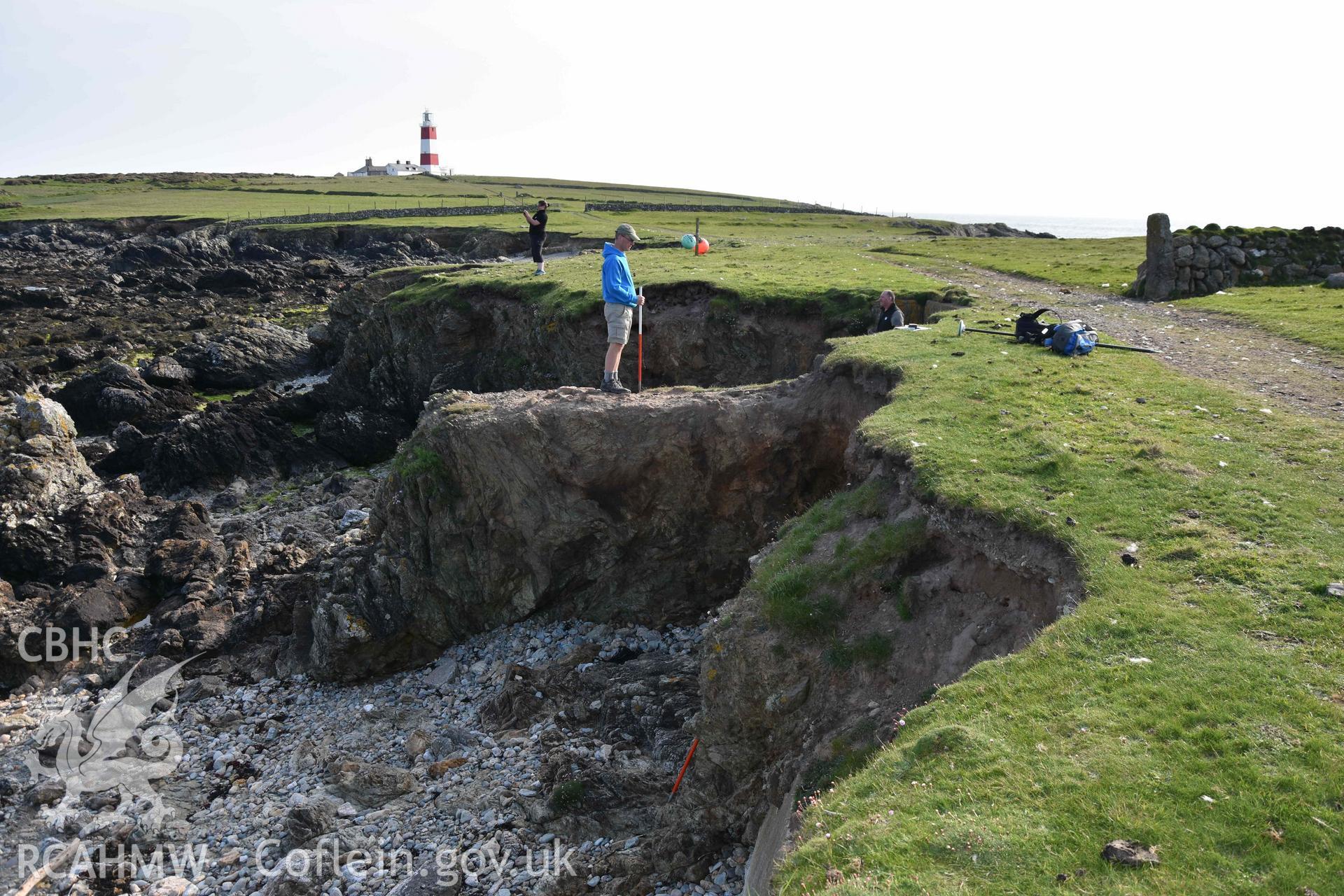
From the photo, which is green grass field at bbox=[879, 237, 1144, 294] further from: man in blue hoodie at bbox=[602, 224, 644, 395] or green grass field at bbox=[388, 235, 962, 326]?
man in blue hoodie at bbox=[602, 224, 644, 395]

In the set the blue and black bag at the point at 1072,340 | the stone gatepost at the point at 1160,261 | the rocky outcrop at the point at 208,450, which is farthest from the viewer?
the rocky outcrop at the point at 208,450

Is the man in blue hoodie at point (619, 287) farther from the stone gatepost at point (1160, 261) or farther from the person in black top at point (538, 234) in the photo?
the stone gatepost at point (1160, 261)

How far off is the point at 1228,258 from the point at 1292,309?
252 inches

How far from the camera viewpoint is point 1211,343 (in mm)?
20781

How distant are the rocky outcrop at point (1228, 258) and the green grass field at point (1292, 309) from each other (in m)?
0.84

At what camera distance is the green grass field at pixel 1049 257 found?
111 feet

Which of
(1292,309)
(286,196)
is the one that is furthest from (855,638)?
(286,196)

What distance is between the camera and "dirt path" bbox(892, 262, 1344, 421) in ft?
52.6

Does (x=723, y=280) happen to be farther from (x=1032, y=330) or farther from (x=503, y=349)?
(x=1032, y=330)

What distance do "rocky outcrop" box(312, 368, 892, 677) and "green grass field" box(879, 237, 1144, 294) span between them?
1936cm

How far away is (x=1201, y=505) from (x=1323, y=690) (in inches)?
148

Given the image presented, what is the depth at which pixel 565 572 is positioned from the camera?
2008cm

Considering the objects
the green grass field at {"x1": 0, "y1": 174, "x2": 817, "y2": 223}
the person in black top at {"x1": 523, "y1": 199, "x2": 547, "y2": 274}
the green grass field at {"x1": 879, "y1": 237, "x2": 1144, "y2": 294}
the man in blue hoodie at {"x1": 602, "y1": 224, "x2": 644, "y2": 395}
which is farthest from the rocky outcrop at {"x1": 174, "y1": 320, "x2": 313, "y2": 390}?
the green grass field at {"x1": 0, "y1": 174, "x2": 817, "y2": 223}

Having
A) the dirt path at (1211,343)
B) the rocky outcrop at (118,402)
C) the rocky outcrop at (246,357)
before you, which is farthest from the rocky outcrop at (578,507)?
the rocky outcrop at (246,357)
